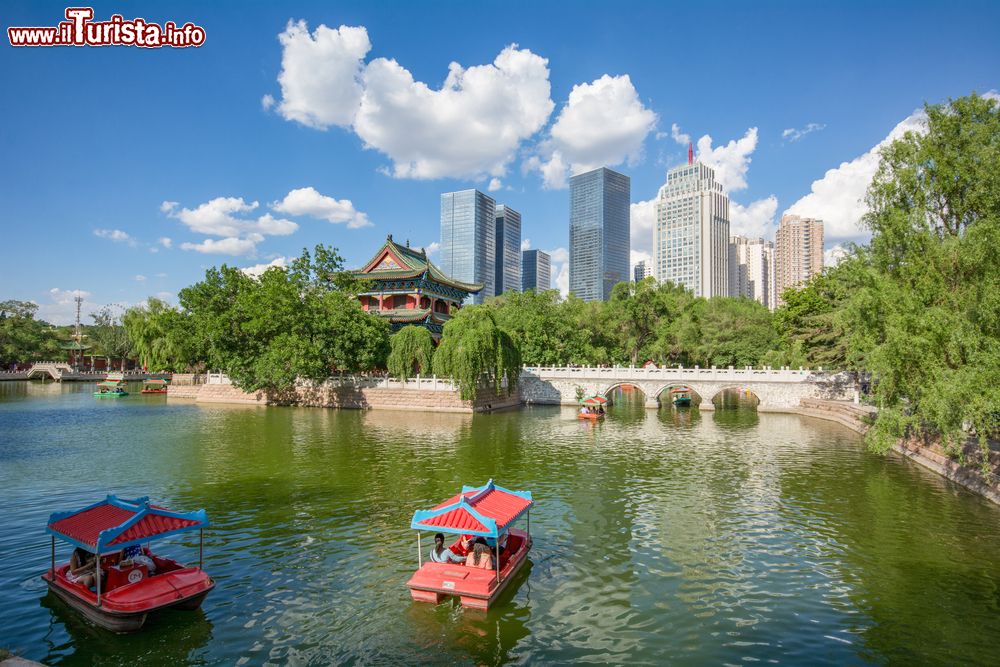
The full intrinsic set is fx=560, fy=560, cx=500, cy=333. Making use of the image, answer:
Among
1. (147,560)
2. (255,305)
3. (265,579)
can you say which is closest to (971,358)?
(265,579)

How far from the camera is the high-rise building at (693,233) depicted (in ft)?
493

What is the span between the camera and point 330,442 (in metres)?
26.8

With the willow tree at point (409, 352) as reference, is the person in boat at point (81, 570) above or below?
below

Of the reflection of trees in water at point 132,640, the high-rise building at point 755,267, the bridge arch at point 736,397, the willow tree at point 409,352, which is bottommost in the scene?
the reflection of trees in water at point 132,640

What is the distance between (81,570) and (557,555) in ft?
29.3

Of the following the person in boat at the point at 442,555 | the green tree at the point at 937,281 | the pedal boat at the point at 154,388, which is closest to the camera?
the person in boat at the point at 442,555

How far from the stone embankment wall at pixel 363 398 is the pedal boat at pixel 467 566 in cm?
2921

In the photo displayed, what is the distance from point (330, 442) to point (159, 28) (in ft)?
57.9

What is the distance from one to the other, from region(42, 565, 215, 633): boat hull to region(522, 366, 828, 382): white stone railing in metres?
39.8

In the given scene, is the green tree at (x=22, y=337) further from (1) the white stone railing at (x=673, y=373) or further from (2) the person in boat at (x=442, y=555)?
(2) the person in boat at (x=442, y=555)

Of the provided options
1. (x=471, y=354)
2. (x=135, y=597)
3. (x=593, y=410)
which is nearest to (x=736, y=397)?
(x=593, y=410)

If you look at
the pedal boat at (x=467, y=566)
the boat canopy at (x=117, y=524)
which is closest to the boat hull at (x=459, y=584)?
the pedal boat at (x=467, y=566)

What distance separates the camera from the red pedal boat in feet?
28.8

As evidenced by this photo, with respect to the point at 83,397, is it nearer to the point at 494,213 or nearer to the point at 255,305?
the point at 255,305
